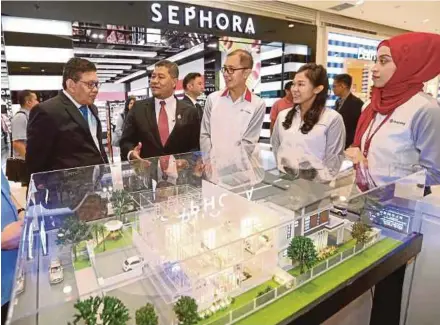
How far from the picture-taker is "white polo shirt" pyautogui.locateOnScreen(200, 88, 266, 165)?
2.63m

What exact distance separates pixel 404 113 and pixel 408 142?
0.56 ft

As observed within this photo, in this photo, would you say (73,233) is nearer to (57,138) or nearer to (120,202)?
(120,202)

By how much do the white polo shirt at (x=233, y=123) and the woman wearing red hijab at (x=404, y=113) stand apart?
95 cm

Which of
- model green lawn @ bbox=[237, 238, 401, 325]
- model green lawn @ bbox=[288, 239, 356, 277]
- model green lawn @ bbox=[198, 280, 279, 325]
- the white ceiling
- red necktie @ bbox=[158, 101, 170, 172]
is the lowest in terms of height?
model green lawn @ bbox=[237, 238, 401, 325]

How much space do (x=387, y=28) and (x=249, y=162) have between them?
878 cm

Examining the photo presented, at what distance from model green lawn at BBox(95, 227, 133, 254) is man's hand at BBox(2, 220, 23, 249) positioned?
286mm

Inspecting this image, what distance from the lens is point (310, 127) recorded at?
2205mm

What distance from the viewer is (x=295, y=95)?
2287mm

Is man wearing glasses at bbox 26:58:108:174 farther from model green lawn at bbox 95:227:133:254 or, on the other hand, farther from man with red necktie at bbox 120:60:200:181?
model green lawn at bbox 95:227:133:254

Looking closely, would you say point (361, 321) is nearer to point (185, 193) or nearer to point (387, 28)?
point (185, 193)

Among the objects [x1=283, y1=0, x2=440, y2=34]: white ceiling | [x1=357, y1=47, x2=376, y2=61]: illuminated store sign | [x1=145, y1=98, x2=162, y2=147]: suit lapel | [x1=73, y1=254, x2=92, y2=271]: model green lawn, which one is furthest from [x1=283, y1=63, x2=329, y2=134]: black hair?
[x1=357, y1=47, x2=376, y2=61]: illuminated store sign

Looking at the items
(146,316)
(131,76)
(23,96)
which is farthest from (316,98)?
(131,76)

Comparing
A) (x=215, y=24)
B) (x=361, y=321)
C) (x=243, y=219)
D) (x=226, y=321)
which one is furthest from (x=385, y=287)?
(x=215, y=24)

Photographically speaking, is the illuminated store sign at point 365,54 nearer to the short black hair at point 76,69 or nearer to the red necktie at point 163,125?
the red necktie at point 163,125
